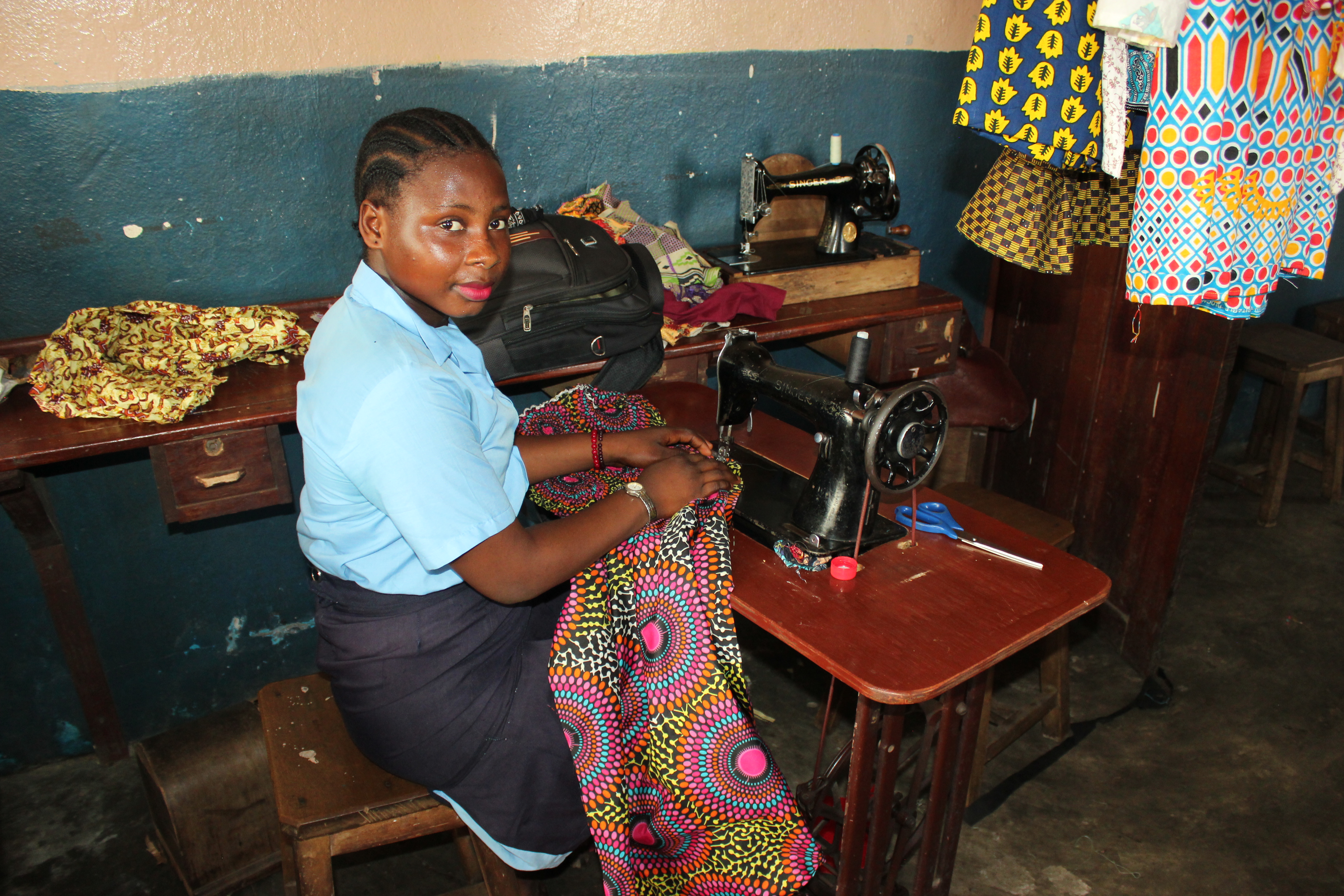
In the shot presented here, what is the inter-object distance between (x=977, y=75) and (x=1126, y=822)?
1969 mm

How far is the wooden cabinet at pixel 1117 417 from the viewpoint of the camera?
109 inches

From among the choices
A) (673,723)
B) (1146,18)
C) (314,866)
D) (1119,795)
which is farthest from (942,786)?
(1146,18)

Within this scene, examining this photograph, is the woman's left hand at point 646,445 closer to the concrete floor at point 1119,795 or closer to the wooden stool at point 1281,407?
the concrete floor at point 1119,795

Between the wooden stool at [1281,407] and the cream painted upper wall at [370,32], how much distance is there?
6.97ft

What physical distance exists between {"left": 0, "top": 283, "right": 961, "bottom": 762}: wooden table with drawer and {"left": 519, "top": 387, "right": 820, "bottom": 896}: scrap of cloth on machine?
0.86 metres

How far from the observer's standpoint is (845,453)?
1.69m

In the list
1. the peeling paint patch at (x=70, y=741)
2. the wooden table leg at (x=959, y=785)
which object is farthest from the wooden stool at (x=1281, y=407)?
the peeling paint patch at (x=70, y=741)

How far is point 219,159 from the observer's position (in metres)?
2.39

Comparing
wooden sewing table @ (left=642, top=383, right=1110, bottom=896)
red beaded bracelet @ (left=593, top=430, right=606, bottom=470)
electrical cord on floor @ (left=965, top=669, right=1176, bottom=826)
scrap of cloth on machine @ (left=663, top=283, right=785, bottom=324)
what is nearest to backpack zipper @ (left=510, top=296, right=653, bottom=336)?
scrap of cloth on machine @ (left=663, top=283, right=785, bottom=324)

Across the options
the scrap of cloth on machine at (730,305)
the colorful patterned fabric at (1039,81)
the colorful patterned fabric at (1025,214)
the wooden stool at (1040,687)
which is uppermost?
the colorful patterned fabric at (1039,81)

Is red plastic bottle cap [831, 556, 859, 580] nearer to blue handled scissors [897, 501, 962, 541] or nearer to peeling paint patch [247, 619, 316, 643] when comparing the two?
blue handled scissors [897, 501, 962, 541]

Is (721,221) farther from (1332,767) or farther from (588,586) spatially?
(1332,767)

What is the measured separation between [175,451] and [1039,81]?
208 cm

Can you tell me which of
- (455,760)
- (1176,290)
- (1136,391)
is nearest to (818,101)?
(1136,391)
